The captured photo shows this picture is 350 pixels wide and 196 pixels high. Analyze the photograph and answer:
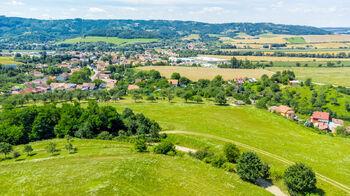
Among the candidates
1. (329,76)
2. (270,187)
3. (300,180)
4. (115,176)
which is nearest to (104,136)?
(115,176)

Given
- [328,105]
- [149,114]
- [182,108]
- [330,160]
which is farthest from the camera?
[328,105]

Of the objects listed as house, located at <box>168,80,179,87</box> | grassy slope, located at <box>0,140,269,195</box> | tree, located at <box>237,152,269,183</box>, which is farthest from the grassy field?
grassy slope, located at <box>0,140,269,195</box>

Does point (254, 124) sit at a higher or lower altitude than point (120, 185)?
lower

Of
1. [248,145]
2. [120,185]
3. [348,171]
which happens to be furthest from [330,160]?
[120,185]

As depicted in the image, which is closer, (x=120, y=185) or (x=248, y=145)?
(x=120, y=185)

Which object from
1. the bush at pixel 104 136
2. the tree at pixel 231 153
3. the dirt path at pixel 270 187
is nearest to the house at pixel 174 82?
the bush at pixel 104 136

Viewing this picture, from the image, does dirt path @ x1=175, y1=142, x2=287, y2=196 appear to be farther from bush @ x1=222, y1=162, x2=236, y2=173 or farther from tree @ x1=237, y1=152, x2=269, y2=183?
bush @ x1=222, y1=162, x2=236, y2=173

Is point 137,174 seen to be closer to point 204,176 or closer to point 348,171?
point 204,176
